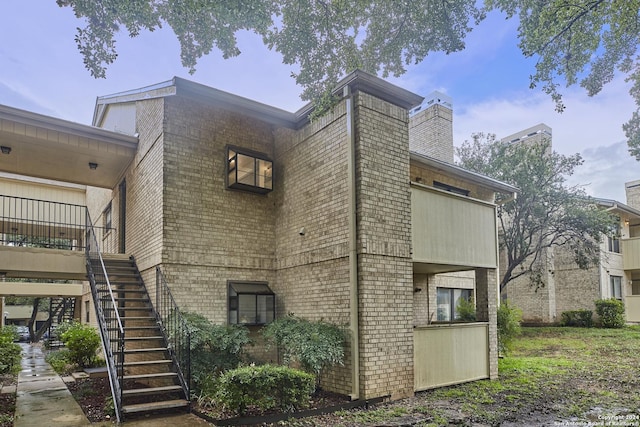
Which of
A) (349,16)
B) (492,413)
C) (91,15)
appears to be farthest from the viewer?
(349,16)

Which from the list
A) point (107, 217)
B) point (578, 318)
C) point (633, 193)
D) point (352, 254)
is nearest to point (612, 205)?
point (578, 318)

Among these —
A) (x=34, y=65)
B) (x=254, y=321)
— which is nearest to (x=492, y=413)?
(x=254, y=321)

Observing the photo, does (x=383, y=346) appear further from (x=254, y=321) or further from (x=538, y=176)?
(x=538, y=176)

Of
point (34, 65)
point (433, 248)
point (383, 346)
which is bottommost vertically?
point (383, 346)

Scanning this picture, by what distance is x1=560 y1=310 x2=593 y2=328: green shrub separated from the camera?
2139 cm

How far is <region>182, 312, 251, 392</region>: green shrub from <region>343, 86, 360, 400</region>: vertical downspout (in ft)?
6.64

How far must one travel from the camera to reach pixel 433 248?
9.38 metres

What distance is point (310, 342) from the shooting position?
7.77m

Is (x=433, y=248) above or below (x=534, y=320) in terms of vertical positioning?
above

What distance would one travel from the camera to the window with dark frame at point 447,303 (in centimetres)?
1296

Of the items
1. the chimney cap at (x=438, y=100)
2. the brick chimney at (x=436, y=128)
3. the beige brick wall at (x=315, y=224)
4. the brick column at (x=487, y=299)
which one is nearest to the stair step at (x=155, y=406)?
the beige brick wall at (x=315, y=224)

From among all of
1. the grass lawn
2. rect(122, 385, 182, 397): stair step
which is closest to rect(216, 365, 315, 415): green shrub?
the grass lawn

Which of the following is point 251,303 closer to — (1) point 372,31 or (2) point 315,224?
(2) point 315,224

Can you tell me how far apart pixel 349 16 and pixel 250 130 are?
3.87 metres
